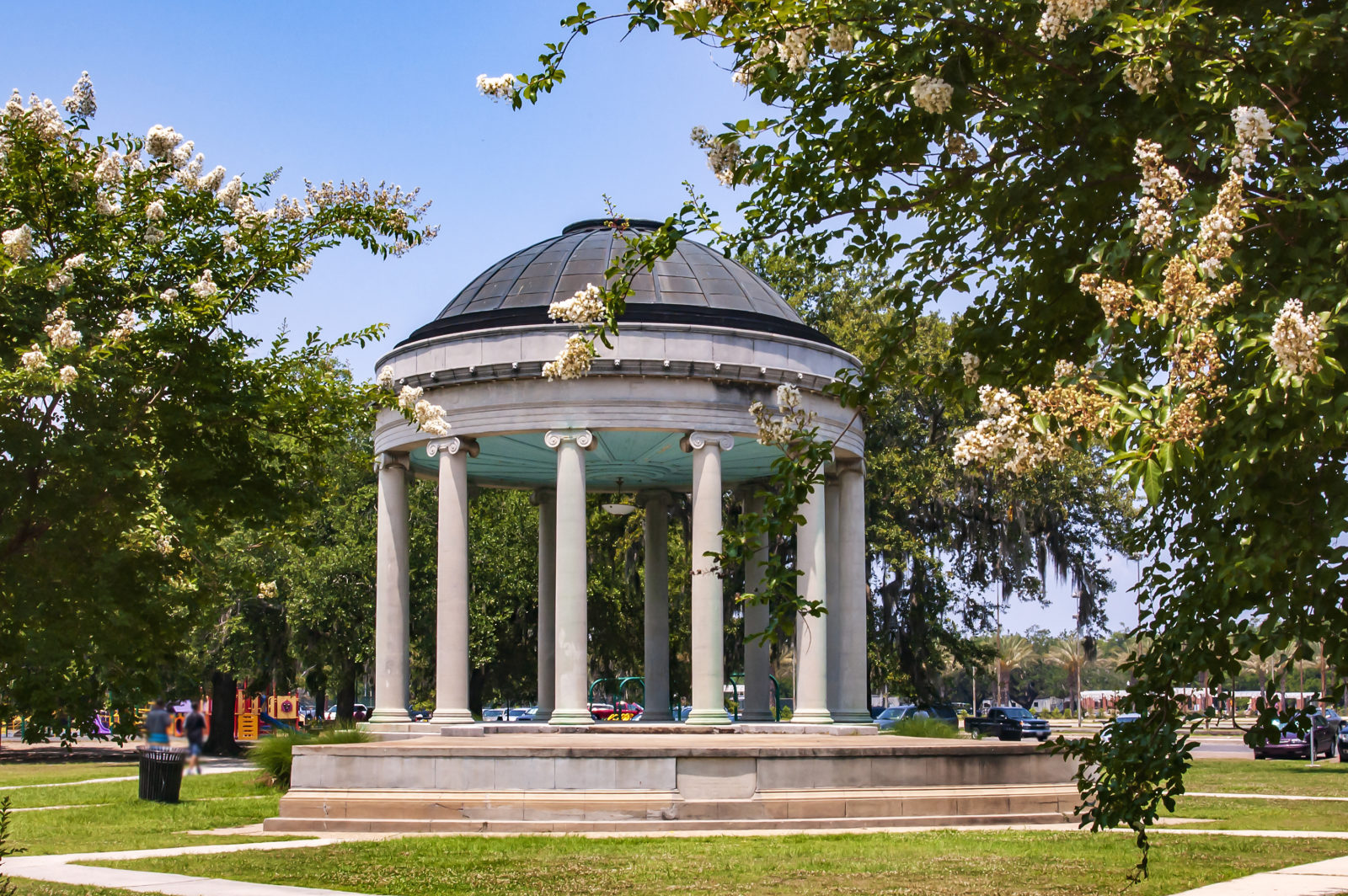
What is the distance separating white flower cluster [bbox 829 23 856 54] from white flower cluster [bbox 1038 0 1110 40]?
1317 millimetres

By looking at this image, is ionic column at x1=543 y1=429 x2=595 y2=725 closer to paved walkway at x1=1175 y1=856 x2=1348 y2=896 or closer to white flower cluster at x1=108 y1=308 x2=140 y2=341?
paved walkway at x1=1175 y1=856 x2=1348 y2=896

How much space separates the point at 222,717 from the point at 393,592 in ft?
75.6

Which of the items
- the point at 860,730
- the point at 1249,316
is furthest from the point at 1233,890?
the point at 860,730

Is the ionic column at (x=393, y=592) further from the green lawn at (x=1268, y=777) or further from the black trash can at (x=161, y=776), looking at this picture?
the green lawn at (x=1268, y=777)

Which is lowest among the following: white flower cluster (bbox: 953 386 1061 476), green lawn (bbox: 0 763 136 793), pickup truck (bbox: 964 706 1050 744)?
pickup truck (bbox: 964 706 1050 744)

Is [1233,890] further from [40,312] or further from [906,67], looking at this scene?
[40,312]

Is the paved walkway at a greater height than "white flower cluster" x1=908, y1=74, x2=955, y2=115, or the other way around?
"white flower cluster" x1=908, y1=74, x2=955, y2=115

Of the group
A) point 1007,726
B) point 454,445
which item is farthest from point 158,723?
point 1007,726

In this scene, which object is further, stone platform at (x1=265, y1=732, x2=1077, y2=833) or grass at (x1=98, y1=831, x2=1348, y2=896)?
stone platform at (x1=265, y1=732, x2=1077, y2=833)

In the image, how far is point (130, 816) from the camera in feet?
80.8

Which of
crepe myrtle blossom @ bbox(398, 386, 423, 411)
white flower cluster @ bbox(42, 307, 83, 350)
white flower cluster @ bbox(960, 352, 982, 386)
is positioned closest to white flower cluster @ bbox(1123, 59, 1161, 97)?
white flower cluster @ bbox(960, 352, 982, 386)

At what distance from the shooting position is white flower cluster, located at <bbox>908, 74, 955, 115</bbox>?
901cm

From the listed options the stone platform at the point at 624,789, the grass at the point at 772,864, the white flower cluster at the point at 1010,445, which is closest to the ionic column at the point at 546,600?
the stone platform at the point at 624,789

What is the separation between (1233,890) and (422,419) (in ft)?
32.1
